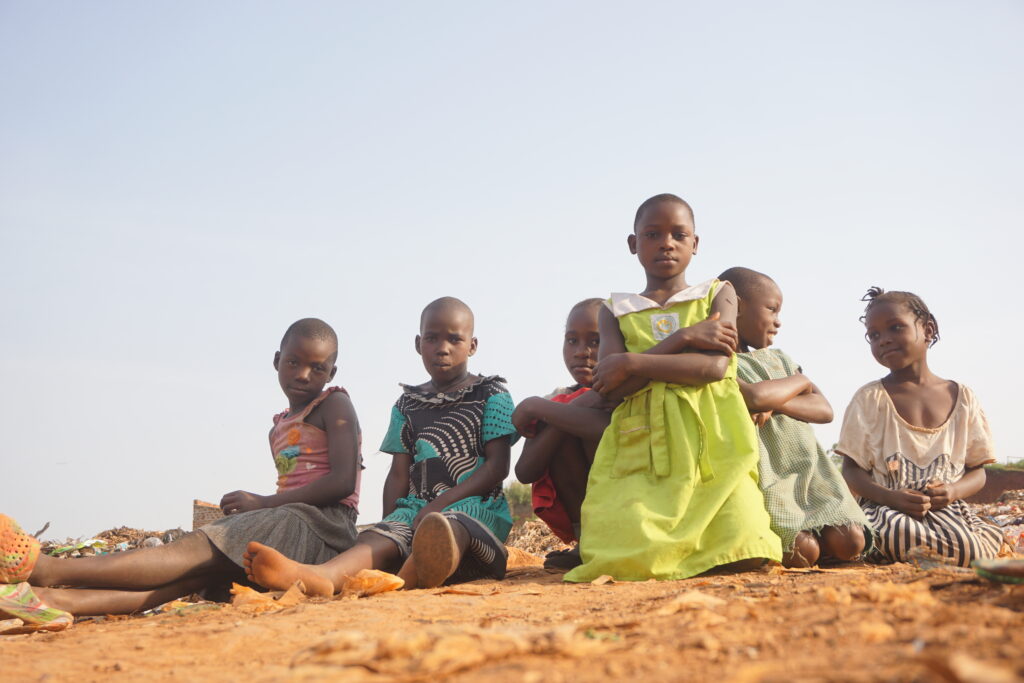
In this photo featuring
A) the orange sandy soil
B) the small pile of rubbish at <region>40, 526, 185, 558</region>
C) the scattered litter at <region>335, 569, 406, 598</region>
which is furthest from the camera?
the small pile of rubbish at <region>40, 526, 185, 558</region>

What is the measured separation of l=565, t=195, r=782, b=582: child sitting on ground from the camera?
386cm

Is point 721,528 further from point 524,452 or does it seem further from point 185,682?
point 185,682

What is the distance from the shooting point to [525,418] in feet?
15.4

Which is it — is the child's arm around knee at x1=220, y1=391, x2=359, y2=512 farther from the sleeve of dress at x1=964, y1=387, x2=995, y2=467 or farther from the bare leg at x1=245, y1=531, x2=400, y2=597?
the sleeve of dress at x1=964, y1=387, x2=995, y2=467

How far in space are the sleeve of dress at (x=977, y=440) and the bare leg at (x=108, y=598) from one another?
4159mm

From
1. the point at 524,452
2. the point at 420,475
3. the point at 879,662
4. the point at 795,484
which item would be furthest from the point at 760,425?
the point at 879,662

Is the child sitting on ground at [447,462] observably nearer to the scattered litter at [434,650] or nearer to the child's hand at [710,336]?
the child's hand at [710,336]

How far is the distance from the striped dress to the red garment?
1.59 m

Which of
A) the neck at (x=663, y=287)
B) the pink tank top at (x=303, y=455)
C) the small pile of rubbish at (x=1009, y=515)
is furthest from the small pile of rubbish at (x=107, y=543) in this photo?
the small pile of rubbish at (x=1009, y=515)

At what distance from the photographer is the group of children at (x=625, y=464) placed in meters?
3.88

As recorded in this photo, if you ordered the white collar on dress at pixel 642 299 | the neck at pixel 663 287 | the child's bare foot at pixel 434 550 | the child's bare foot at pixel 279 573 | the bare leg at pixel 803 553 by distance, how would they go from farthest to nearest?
1. the neck at pixel 663 287
2. the white collar on dress at pixel 642 299
3. the bare leg at pixel 803 553
4. the child's bare foot at pixel 434 550
5. the child's bare foot at pixel 279 573

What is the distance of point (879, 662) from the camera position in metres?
1.68

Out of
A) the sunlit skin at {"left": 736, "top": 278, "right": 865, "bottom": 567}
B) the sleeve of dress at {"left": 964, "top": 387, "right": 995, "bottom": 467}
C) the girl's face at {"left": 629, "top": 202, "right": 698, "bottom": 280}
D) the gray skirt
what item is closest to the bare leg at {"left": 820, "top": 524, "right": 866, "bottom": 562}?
the sunlit skin at {"left": 736, "top": 278, "right": 865, "bottom": 567}

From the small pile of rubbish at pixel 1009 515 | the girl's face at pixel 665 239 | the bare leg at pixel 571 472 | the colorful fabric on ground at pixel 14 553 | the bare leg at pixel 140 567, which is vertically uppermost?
the girl's face at pixel 665 239
